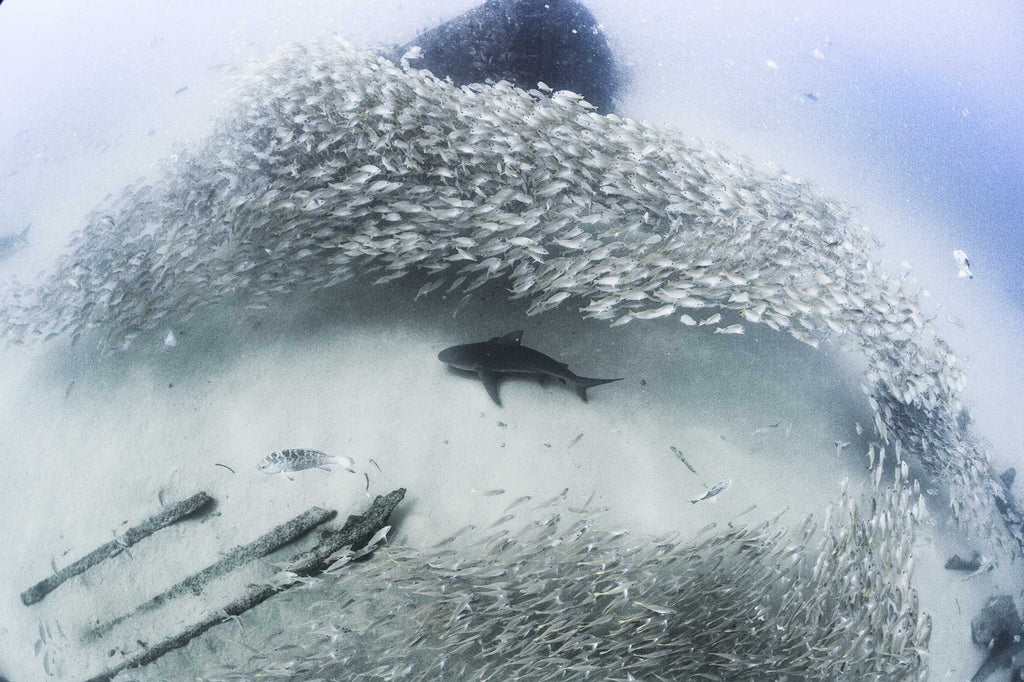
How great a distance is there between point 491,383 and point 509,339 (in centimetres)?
23

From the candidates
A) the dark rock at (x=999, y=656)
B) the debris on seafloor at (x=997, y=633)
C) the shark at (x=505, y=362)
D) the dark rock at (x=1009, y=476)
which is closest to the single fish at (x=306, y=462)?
the shark at (x=505, y=362)

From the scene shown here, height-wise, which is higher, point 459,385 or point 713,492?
point 459,385

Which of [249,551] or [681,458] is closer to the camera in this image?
[249,551]

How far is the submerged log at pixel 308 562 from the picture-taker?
262 cm

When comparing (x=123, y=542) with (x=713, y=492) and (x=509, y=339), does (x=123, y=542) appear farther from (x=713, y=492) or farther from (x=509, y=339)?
(x=713, y=492)

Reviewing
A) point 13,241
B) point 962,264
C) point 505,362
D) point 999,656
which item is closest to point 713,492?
point 505,362

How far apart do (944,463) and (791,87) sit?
2.58 metres

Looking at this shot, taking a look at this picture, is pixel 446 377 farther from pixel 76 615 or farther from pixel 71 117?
pixel 71 117

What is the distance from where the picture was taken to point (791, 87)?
4.24 m

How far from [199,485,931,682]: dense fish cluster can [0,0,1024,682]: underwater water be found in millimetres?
15

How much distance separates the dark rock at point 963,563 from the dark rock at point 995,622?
0.23 m

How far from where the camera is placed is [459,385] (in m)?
2.87

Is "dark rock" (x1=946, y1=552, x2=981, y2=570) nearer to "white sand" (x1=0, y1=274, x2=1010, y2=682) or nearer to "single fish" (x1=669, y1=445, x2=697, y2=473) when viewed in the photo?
"white sand" (x1=0, y1=274, x2=1010, y2=682)

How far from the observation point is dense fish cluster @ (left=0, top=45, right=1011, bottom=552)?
311 cm
